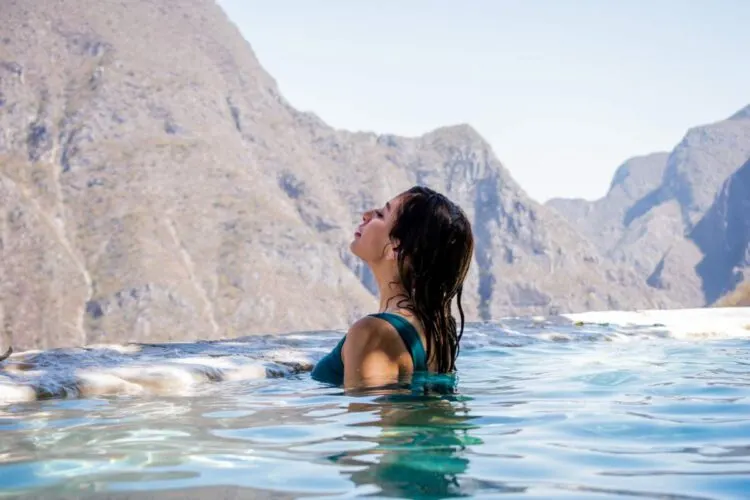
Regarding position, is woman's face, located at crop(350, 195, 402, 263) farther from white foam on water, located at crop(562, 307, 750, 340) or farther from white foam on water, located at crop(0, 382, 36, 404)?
white foam on water, located at crop(562, 307, 750, 340)

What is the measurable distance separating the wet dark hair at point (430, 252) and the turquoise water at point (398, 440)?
0.46 meters

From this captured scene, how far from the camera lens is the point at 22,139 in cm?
15738

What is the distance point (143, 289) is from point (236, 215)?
3081 centimetres

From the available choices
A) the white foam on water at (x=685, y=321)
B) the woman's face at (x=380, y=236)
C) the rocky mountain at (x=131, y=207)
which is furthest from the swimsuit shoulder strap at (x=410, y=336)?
the rocky mountain at (x=131, y=207)

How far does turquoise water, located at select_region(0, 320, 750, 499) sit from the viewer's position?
2.01 meters

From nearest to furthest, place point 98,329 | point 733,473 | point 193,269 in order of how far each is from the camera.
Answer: point 733,473 → point 98,329 → point 193,269

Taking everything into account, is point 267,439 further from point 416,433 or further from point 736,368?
point 736,368

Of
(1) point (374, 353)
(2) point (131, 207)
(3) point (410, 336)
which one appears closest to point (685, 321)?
(3) point (410, 336)

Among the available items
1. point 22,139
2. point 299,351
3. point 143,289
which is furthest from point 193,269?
point 299,351

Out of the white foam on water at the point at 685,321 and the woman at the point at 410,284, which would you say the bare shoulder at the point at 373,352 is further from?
the white foam on water at the point at 685,321

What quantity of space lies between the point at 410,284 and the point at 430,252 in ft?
0.62

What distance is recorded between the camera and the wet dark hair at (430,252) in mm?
3939

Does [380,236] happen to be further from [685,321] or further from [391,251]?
[685,321]

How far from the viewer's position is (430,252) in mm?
3947
